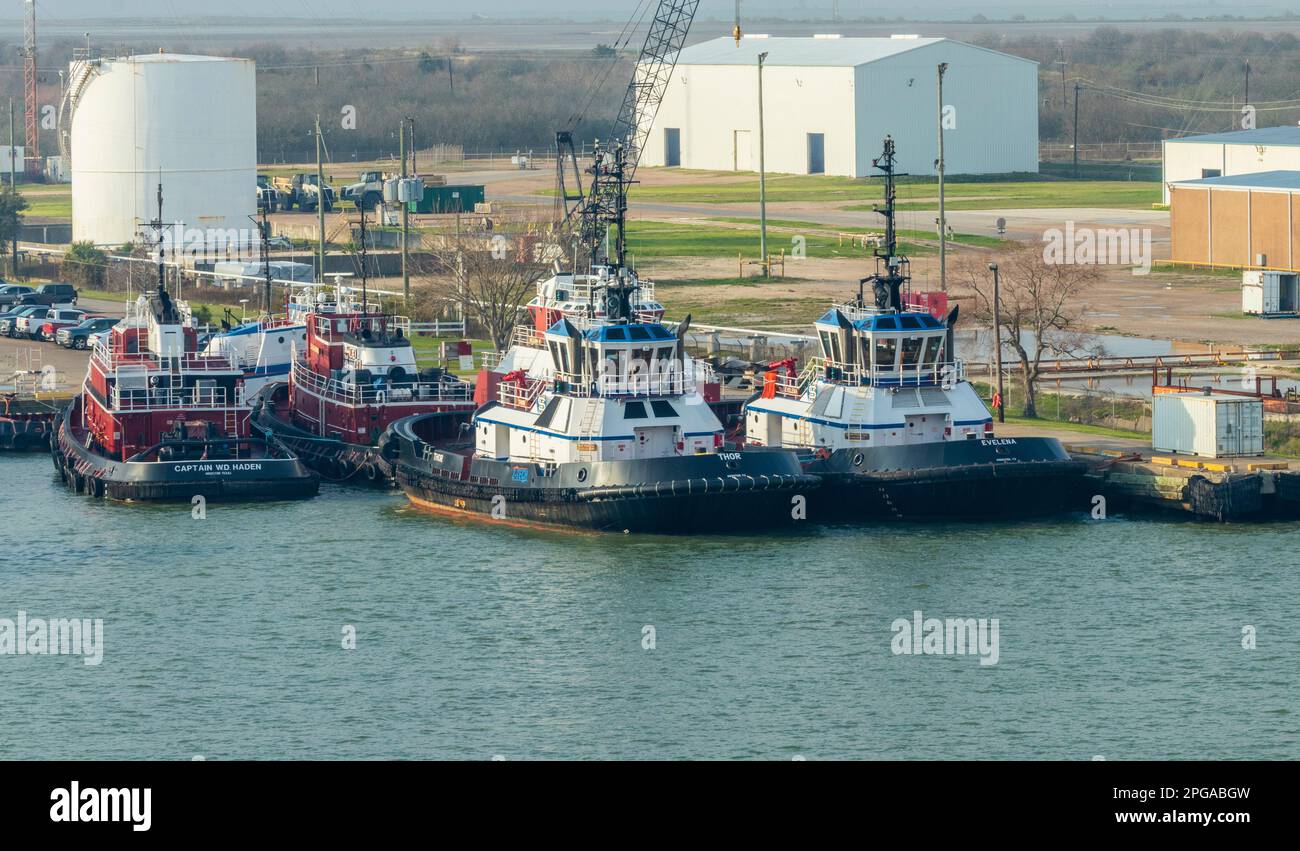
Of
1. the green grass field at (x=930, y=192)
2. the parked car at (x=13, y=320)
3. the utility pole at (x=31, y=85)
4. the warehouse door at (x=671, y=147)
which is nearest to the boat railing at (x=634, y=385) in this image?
the parked car at (x=13, y=320)

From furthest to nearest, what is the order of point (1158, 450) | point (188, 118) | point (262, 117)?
point (262, 117) < point (188, 118) < point (1158, 450)

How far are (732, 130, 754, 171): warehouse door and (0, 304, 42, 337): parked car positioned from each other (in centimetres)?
5955

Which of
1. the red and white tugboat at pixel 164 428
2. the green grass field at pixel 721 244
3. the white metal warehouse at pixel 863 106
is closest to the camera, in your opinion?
the red and white tugboat at pixel 164 428

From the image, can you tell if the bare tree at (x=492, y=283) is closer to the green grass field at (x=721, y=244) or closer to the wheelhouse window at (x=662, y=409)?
the green grass field at (x=721, y=244)

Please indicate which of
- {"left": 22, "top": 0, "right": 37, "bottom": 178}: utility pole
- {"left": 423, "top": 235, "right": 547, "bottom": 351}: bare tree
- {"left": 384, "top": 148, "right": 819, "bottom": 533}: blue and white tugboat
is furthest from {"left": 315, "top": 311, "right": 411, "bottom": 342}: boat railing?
{"left": 22, "top": 0, "right": 37, "bottom": 178}: utility pole

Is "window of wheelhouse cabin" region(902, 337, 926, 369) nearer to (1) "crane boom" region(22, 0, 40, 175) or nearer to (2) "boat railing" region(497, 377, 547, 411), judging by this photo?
(2) "boat railing" region(497, 377, 547, 411)

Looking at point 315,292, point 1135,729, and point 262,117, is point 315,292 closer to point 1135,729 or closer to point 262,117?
point 1135,729

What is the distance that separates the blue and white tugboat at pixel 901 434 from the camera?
4975cm

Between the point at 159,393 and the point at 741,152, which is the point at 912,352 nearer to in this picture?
the point at 159,393

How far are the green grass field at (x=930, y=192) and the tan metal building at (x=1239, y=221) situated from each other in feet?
89.8

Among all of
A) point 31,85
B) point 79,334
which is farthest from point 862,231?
point 31,85

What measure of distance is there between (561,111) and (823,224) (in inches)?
2745

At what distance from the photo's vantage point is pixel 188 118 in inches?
4021

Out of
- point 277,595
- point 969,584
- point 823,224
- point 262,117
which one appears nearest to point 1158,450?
point 969,584
